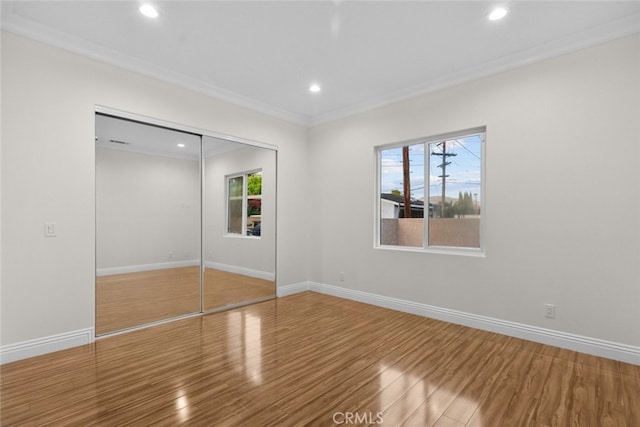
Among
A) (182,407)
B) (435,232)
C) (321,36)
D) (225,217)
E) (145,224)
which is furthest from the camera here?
(225,217)

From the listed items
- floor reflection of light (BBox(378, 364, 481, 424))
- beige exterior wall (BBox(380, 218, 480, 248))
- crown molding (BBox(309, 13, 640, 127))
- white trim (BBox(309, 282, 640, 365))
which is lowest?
floor reflection of light (BBox(378, 364, 481, 424))

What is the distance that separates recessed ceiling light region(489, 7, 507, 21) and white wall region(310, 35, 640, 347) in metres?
0.84

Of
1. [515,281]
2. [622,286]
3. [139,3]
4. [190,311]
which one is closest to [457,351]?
[515,281]

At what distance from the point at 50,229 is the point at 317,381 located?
107 inches

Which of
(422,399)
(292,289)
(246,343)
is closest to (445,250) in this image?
(422,399)

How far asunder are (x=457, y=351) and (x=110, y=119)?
4.13 m

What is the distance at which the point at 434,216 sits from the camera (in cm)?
398

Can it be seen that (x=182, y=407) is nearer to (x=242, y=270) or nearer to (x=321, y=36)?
(x=242, y=270)

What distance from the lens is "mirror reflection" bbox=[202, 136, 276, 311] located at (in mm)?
4078

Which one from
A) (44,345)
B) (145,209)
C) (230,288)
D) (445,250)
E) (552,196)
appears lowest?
(44,345)

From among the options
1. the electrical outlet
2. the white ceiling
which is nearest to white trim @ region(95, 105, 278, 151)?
the white ceiling

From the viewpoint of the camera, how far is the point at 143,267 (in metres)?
3.61

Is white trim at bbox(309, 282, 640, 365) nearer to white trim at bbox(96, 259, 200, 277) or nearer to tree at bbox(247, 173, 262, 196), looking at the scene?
tree at bbox(247, 173, 262, 196)

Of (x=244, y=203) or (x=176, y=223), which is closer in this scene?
(x=176, y=223)
